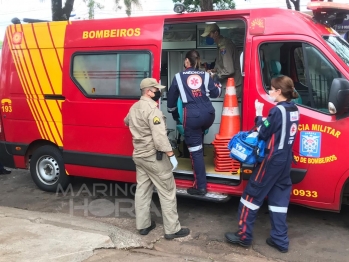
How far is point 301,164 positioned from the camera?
4473mm

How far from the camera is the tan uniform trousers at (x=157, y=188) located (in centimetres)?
450

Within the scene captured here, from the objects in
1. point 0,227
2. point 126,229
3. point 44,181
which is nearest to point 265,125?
point 126,229

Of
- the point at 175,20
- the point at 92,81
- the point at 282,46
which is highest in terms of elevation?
the point at 175,20

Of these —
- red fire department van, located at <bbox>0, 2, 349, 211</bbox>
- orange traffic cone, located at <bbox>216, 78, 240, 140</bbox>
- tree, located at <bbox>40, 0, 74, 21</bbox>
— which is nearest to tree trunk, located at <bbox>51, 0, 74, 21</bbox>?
tree, located at <bbox>40, 0, 74, 21</bbox>

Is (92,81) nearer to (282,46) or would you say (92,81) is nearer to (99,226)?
(99,226)

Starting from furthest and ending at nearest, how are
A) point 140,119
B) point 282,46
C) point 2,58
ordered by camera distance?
point 2,58
point 282,46
point 140,119

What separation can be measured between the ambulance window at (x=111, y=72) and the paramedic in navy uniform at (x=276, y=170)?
1775 mm

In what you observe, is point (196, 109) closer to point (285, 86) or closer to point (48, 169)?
point (285, 86)

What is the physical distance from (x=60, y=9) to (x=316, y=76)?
1229 centimetres

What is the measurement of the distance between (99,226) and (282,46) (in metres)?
2.95

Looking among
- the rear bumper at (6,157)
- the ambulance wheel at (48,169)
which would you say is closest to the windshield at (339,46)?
the ambulance wheel at (48,169)

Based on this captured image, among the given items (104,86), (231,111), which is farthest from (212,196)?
(104,86)

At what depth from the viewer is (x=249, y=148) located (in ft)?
13.6

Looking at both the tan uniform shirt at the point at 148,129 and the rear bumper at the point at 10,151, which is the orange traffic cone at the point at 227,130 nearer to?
the tan uniform shirt at the point at 148,129
